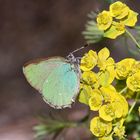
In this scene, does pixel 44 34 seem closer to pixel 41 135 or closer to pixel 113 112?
pixel 41 135

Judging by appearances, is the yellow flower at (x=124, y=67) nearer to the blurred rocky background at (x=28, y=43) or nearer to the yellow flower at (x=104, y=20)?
the yellow flower at (x=104, y=20)

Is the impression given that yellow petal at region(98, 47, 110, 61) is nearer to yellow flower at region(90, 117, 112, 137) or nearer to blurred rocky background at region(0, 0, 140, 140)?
yellow flower at region(90, 117, 112, 137)

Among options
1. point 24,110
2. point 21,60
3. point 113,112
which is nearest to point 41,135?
point 113,112

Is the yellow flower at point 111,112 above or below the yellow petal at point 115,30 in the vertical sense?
below

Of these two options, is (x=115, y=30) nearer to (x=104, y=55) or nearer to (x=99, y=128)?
(x=104, y=55)

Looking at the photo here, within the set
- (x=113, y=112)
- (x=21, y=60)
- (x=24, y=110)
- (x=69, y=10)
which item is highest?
(x=69, y=10)

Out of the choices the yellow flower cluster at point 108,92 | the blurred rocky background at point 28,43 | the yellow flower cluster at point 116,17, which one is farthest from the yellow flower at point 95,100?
the blurred rocky background at point 28,43

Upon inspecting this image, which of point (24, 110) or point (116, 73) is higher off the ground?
point (24, 110)
